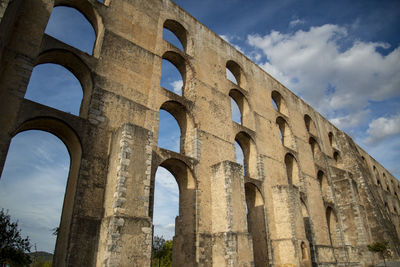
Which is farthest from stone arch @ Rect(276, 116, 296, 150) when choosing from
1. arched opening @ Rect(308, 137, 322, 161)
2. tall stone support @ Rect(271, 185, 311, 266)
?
tall stone support @ Rect(271, 185, 311, 266)

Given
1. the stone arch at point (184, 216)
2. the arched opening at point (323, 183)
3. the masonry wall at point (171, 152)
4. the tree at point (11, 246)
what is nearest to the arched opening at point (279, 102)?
the masonry wall at point (171, 152)

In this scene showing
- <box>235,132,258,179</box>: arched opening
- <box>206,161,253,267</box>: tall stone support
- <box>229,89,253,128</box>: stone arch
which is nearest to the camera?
<box>206,161,253,267</box>: tall stone support

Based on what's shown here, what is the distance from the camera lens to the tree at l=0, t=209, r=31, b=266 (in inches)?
440

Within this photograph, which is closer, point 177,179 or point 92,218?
point 92,218

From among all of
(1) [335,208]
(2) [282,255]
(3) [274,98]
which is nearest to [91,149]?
(2) [282,255]

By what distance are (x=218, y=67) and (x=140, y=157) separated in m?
8.39

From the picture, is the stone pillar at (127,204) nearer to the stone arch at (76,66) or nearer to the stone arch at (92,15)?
the stone arch at (76,66)

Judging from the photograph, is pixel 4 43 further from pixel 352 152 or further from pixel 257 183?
pixel 352 152

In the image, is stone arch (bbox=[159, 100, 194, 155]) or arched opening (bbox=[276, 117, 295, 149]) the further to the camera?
arched opening (bbox=[276, 117, 295, 149])

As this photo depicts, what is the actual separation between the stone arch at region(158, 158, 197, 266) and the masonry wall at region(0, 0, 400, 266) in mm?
46

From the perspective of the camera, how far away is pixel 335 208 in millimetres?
19797

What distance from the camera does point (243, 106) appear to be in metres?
16.1

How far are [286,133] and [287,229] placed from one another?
757 cm

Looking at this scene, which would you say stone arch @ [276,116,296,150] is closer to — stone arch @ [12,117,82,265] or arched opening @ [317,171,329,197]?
arched opening @ [317,171,329,197]
